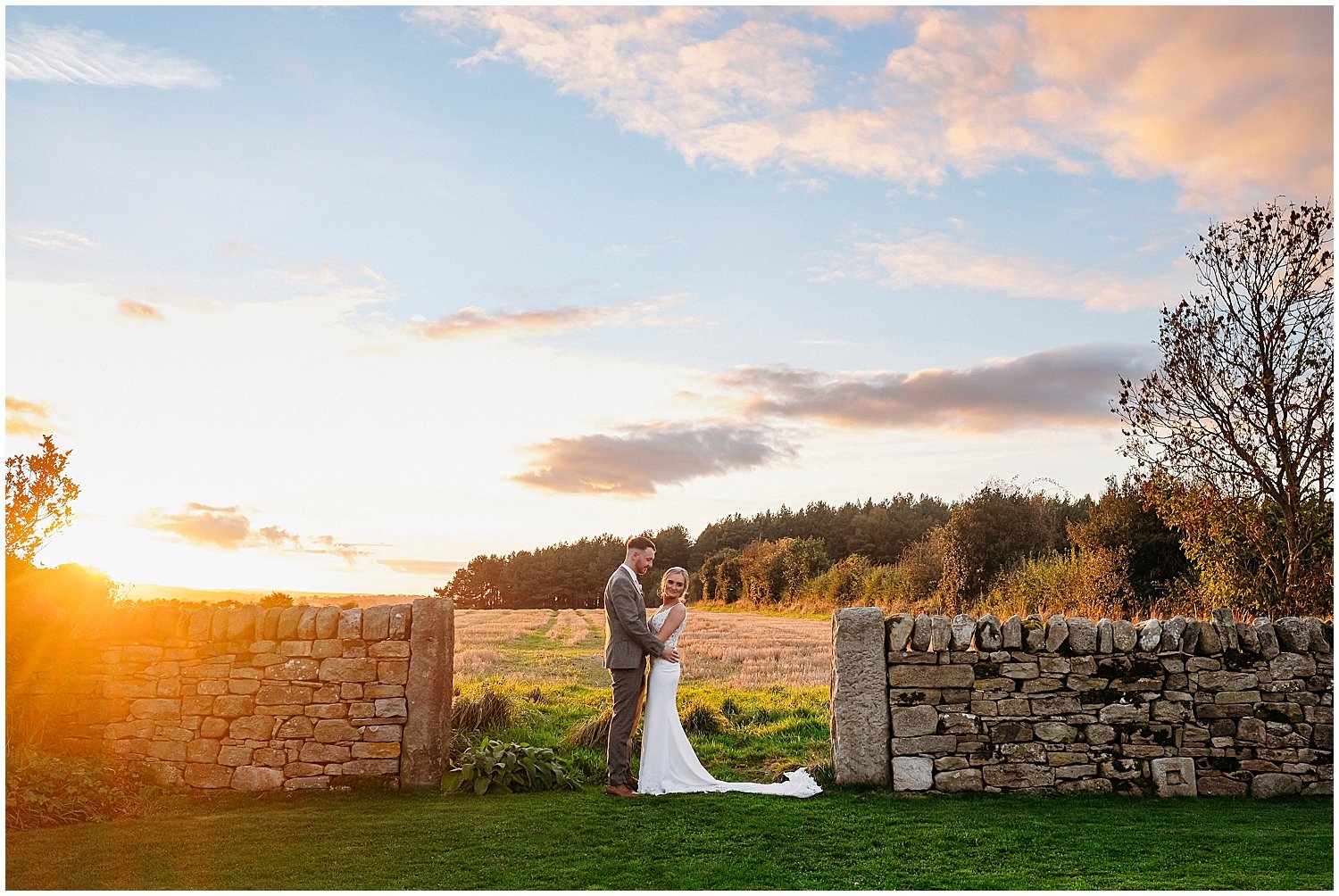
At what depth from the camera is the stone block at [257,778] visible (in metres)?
9.02

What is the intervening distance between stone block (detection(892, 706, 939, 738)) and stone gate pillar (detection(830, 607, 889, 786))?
0.12 m

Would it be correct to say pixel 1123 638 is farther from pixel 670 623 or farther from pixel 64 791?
pixel 64 791

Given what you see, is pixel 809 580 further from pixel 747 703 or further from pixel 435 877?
pixel 435 877

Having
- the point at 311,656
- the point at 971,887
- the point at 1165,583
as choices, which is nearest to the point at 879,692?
the point at 971,887

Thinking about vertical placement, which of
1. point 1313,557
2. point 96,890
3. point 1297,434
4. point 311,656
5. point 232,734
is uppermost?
point 1297,434

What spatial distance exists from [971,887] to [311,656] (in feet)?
20.2

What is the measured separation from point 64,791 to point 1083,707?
9.10 metres

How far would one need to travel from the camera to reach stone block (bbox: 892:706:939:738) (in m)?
8.84

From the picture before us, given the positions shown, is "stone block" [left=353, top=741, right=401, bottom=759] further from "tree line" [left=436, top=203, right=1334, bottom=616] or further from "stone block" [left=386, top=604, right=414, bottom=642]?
"tree line" [left=436, top=203, right=1334, bottom=616]

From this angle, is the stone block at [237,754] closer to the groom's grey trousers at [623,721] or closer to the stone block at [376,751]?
the stone block at [376,751]

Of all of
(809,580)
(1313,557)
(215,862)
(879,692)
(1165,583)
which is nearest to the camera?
(215,862)

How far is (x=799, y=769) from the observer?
926 centimetres

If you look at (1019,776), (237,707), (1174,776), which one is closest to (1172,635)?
(1174,776)

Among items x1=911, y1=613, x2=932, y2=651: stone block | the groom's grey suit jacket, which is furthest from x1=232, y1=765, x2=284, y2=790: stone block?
x1=911, y1=613, x2=932, y2=651: stone block
